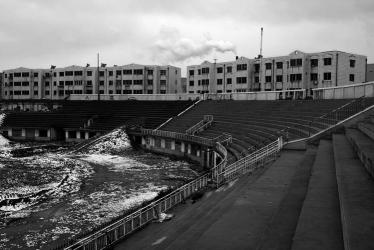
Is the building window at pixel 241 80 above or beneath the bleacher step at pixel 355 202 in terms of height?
above

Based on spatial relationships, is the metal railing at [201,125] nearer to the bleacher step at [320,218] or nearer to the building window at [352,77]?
the bleacher step at [320,218]

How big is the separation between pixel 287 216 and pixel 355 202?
2.03 m

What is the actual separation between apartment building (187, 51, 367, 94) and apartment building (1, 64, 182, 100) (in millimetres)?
12522

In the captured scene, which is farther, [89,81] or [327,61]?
[89,81]

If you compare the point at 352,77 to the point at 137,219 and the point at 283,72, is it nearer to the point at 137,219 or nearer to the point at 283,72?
the point at 283,72

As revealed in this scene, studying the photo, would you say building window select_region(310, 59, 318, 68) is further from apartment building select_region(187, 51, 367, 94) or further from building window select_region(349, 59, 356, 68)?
building window select_region(349, 59, 356, 68)

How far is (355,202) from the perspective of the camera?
1005cm

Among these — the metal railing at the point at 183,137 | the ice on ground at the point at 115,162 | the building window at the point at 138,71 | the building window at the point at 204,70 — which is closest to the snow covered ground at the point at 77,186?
the ice on ground at the point at 115,162

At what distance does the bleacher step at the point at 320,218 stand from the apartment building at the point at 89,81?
263ft

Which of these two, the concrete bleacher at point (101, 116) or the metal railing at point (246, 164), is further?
the concrete bleacher at point (101, 116)

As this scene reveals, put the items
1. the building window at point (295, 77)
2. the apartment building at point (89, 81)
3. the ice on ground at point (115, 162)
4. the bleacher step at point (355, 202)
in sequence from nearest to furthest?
the bleacher step at point (355, 202), the ice on ground at point (115, 162), the building window at point (295, 77), the apartment building at point (89, 81)

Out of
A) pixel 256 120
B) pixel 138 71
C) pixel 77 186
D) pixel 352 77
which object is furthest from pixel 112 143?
pixel 138 71

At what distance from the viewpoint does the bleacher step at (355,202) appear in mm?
7702

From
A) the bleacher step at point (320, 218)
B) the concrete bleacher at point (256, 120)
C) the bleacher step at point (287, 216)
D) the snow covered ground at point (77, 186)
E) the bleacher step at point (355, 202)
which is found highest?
the concrete bleacher at point (256, 120)
